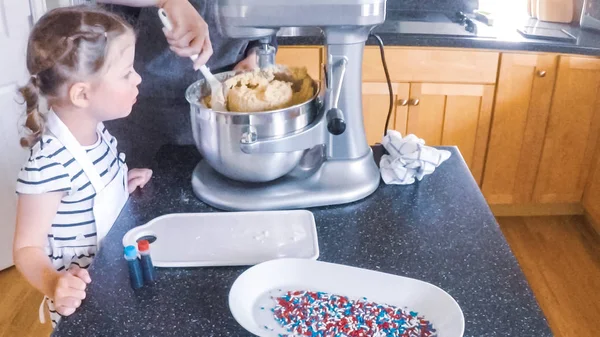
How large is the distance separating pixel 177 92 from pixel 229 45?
0.16 m

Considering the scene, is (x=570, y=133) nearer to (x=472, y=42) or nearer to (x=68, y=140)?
(x=472, y=42)

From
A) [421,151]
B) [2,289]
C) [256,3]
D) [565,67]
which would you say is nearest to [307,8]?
[256,3]

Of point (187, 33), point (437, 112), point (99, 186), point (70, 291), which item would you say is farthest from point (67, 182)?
point (437, 112)

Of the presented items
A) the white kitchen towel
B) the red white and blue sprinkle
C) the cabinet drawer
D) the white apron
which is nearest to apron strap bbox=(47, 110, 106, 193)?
the white apron

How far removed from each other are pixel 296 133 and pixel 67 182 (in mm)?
368

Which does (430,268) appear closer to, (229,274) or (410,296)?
(410,296)

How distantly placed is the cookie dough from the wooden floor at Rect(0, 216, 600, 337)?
1.29m

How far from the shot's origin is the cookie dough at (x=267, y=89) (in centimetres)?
89

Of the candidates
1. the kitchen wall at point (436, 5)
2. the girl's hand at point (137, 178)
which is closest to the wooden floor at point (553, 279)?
the kitchen wall at point (436, 5)

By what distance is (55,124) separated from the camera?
90 cm

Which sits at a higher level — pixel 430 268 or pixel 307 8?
pixel 307 8

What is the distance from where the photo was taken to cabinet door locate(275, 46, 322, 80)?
204cm

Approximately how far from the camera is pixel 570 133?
219cm

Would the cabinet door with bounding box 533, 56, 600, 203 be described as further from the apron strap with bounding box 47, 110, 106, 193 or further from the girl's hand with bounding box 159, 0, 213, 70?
the apron strap with bounding box 47, 110, 106, 193
